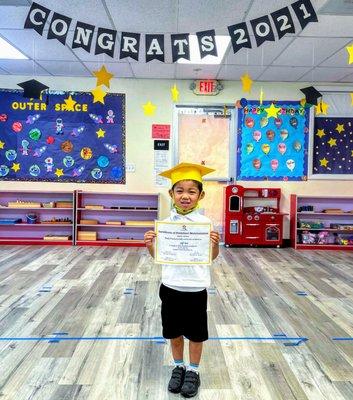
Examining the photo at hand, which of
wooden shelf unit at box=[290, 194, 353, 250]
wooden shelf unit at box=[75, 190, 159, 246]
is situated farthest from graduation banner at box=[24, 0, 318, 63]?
wooden shelf unit at box=[290, 194, 353, 250]

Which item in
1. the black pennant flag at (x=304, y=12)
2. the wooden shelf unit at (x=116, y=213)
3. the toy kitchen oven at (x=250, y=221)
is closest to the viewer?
the black pennant flag at (x=304, y=12)

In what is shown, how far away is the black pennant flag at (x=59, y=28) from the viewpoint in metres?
3.19

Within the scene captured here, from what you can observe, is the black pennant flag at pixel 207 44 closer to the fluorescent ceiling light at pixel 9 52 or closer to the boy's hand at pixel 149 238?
the boy's hand at pixel 149 238

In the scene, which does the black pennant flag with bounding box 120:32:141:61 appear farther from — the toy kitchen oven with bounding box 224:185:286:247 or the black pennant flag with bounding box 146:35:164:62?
the toy kitchen oven with bounding box 224:185:286:247

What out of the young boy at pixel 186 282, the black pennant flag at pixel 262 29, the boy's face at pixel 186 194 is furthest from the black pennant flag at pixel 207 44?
the boy's face at pixel 186 194

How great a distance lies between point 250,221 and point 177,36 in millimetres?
3713

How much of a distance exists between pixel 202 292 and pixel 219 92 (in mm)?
5054

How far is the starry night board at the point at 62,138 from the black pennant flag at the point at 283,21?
3.80 metres

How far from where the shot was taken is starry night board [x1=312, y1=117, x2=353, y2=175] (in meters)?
6.52

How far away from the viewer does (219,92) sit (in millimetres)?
6520

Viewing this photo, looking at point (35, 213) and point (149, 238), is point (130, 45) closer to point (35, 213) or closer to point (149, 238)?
point (149, 238)

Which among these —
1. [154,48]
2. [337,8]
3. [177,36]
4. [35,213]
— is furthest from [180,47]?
[35,213]

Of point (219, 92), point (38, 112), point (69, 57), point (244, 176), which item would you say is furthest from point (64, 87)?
point (244, 176)

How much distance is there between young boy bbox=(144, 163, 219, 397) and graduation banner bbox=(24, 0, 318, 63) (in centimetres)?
169
